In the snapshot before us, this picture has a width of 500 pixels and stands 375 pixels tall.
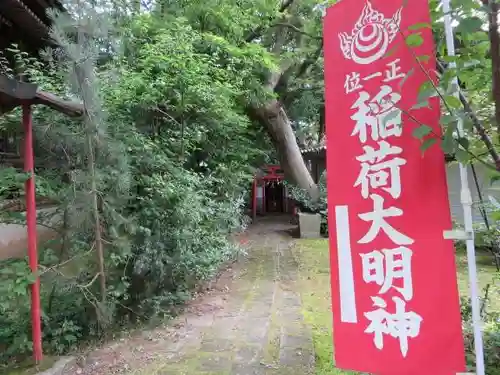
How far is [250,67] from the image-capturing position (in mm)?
7445

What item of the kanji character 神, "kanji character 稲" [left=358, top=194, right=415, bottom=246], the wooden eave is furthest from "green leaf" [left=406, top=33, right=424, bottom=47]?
the wooden eave

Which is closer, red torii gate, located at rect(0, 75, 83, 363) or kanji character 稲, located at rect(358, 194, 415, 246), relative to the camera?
kanji character 稲, located at rect(358, 194, 415, 246)

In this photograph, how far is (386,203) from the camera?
2.07m

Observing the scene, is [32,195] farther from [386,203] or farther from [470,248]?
[470,248]

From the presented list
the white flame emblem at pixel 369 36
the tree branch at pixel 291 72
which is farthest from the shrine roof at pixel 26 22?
the tree branch at pixel 291 72

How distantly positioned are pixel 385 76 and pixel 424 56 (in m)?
0.27

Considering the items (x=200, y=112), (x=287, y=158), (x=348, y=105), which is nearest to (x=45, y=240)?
(x=200, y=112)

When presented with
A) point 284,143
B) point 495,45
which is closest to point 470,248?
point 495,45

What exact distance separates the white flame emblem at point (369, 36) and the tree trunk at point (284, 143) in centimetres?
970

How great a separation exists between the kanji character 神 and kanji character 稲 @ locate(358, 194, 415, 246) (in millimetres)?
50

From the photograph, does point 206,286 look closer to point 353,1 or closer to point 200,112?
point 200,112

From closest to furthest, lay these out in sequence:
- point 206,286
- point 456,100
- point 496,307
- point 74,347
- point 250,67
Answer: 1. point 456,100
2. point 74,347
3. point 496,307
4. point 206,286
5. point 250,67

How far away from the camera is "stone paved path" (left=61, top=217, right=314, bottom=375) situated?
10.6 ft

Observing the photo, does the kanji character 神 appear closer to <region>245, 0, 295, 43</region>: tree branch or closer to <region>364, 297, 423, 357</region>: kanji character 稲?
<region>364, 297, 423, 357</region>: kanji character 稲
